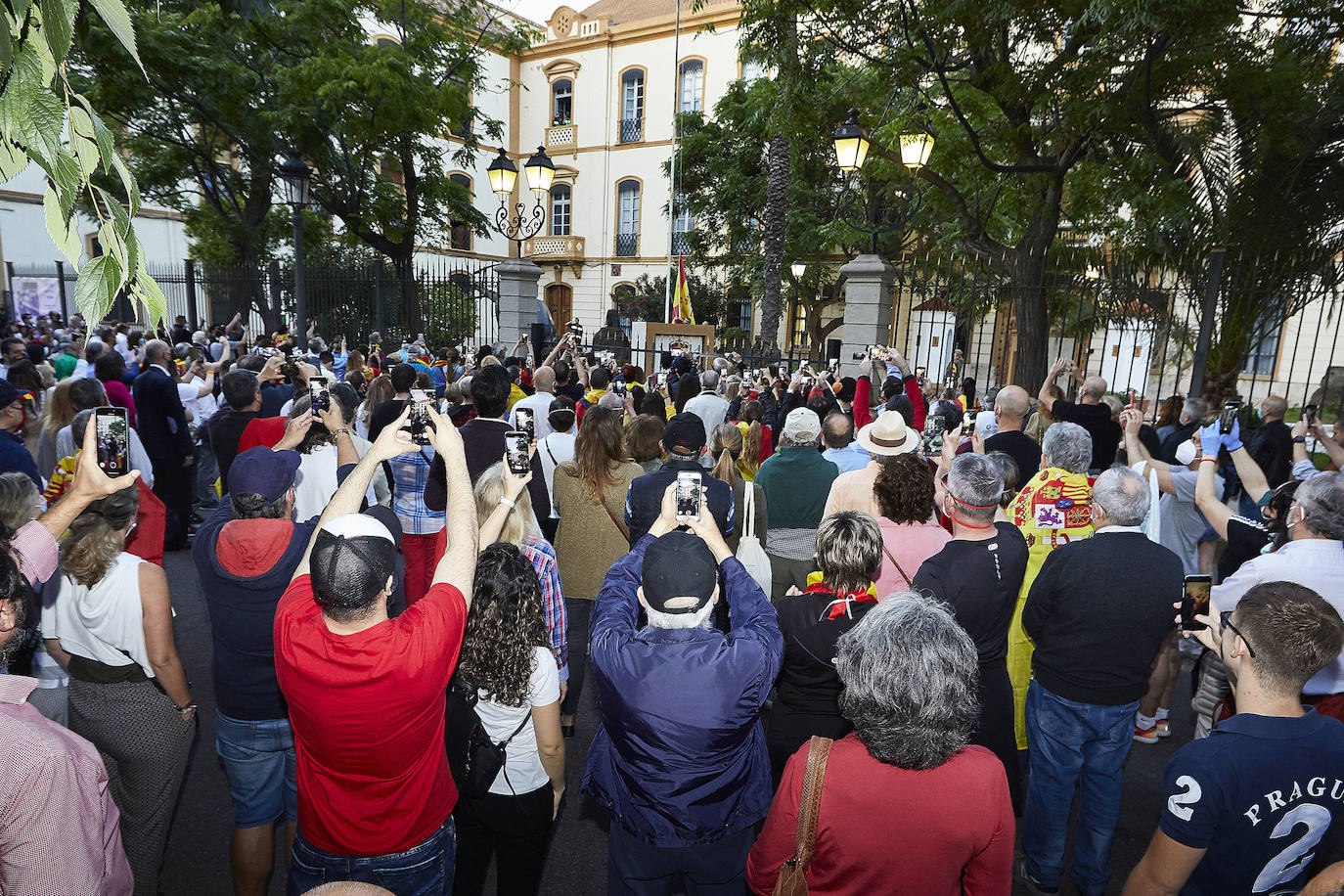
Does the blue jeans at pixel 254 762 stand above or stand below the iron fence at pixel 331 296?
below

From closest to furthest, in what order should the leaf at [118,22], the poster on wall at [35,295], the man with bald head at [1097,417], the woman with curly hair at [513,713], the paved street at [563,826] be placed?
1. the leaf at [118,22]
2. the woman with curly hair at [513,713]
3. the paved street at [563,826]
4. the man with bald head at [1097,417]
5. the poster on wall at [35,295]

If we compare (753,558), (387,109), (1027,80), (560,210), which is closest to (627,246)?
(560,210)

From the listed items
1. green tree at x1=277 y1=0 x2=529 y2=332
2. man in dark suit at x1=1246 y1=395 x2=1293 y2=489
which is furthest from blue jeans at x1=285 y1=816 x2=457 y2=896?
green tree at x1=277 y1=0 x2=529 y2=332

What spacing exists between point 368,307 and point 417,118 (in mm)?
5526

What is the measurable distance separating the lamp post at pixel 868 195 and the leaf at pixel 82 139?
8.58m

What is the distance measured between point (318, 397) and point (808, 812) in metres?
3.65

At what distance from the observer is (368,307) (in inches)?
774

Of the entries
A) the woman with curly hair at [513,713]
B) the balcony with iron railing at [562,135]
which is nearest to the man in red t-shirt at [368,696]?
the woman with curly hair at [513,713]

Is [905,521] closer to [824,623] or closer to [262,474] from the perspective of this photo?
[824,623]

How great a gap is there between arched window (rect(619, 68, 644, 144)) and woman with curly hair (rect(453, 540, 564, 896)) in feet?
110

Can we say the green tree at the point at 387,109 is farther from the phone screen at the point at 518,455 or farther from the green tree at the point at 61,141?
the green tree at the point at 61,141

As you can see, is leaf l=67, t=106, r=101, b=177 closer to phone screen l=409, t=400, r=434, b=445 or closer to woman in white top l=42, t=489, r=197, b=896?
phone screen l=409, t=400, r=434, b=445

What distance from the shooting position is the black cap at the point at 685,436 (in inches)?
158

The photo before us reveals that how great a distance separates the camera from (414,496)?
15.9 feet
